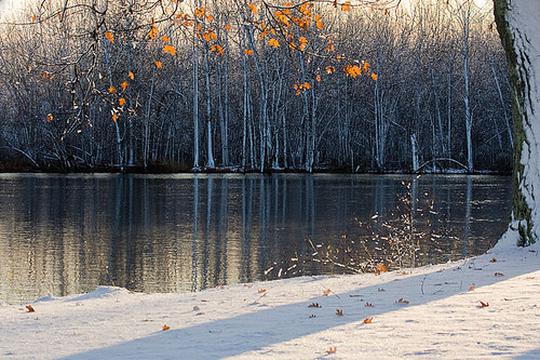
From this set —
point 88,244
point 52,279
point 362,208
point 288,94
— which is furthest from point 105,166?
point 52,279

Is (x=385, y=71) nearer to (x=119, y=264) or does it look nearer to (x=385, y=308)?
(x=119, y=264)

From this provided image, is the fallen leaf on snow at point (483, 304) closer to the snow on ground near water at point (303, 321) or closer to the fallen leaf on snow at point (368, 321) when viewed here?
the snow on ground near water at point (303, 321)

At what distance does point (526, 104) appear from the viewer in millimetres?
9219

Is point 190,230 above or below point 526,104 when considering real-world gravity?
below

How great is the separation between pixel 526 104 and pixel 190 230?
8.49 metres

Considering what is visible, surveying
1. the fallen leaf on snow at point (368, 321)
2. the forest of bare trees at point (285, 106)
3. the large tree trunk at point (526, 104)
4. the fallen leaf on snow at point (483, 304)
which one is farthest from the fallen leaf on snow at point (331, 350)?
the forest of bare trees at point (285, 106)

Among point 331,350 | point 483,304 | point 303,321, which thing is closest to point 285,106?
point 483,304

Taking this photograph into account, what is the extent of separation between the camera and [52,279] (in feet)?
34.2

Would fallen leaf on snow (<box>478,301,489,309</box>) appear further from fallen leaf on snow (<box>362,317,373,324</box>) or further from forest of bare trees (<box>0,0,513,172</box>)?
forest of bare trees (<box>0,0,513,172</box>)

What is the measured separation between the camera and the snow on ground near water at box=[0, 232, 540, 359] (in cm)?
468

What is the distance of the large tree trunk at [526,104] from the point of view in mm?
9102

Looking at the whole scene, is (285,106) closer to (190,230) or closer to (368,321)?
(190,230)

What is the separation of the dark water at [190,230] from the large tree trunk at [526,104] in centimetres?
264

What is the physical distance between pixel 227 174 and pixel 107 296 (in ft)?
106
